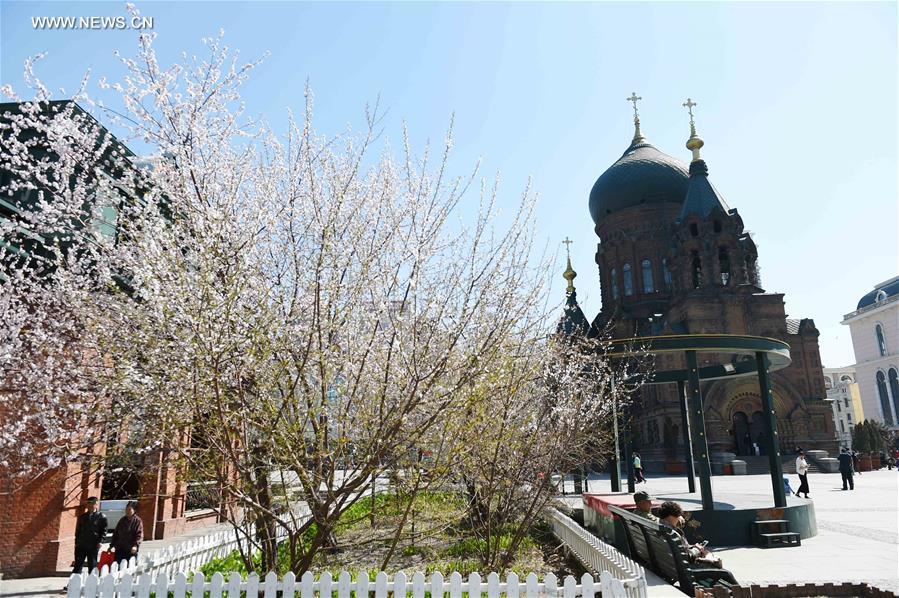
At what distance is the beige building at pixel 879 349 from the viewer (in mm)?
66812

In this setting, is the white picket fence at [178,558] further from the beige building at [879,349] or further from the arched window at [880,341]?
the arched window at [880,341]

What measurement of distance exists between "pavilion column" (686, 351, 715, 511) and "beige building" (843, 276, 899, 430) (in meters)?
69.3

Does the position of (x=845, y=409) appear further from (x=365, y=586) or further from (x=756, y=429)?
(x=365, y=586)

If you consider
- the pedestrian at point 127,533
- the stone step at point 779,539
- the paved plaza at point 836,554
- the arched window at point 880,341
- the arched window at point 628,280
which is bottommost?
the paved plaza at point 836,554

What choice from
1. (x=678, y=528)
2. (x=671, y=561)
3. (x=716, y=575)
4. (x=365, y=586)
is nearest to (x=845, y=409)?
(x=678, y=528)

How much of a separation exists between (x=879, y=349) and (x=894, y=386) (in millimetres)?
4919

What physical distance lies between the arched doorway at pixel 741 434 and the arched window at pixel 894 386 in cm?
4389

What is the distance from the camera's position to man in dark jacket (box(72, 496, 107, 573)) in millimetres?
10094

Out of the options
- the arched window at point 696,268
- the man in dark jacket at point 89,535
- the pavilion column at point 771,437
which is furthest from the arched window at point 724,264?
the man in dark jacket at point 89,535

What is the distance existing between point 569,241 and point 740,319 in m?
15.1

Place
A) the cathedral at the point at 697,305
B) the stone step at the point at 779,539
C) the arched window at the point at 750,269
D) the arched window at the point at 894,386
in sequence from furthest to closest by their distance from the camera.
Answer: the arched window at the point at 894,386 < the arched window at the point at 750,269 < the cathedral at the point at 697,305 < the stone step at the point at 779,539

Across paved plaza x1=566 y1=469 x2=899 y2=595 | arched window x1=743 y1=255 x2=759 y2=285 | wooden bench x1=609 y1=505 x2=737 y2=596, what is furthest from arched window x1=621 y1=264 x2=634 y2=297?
wooden bench x1=609 y1=505 x2=737 y2=596

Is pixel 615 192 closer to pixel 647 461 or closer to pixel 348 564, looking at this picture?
pixel 647 461

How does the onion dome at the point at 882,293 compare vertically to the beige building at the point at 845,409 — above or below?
above
